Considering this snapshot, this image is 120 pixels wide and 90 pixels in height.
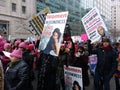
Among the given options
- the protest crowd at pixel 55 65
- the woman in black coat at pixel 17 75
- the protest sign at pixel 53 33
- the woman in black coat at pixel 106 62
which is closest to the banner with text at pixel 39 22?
the protest crowd at pixel 55 65

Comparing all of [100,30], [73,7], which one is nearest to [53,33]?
[100,30]

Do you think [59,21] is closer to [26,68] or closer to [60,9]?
[26,68]

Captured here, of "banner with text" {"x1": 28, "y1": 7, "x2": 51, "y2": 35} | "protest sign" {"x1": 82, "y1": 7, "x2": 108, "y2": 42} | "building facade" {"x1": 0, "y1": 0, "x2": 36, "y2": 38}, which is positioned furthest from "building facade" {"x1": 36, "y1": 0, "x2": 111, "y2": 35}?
"protest sign" {"x1": 82, "y1": 7, "x2": 108, "y2": 42}

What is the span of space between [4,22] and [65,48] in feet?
118

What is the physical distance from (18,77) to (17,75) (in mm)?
36

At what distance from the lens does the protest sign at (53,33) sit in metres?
5.43

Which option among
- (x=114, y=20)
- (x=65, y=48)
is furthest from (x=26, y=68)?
(x=114, y=20)

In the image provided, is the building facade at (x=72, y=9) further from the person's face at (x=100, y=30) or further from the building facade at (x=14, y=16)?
the person's face at (x=100, y=30)

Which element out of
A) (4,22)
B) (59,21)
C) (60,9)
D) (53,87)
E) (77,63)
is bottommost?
(53,87)

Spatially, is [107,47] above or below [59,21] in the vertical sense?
below

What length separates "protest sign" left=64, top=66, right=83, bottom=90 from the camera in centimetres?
559

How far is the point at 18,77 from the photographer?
469 cm

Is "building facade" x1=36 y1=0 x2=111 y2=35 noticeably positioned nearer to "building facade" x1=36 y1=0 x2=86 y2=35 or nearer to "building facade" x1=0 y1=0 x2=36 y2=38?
"building facade" x1=36 y1=0 x2=86 y2=35

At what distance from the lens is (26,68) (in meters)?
4.70
